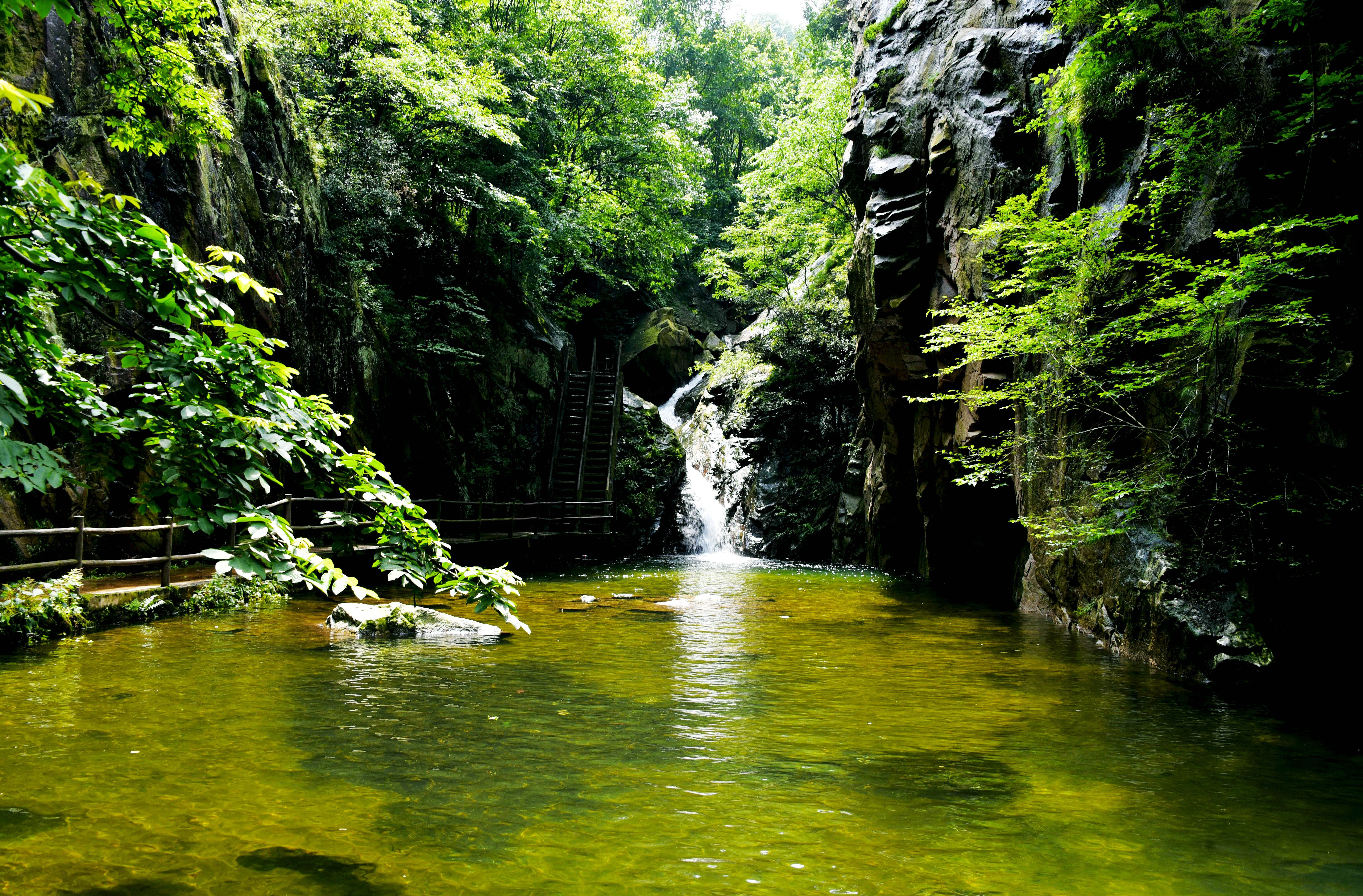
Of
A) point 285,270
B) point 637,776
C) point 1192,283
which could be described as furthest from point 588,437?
point 637,776

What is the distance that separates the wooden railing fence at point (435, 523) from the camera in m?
8.33

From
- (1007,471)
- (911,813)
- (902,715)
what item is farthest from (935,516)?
(911,813)

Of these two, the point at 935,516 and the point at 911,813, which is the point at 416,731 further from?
the point at 935,516

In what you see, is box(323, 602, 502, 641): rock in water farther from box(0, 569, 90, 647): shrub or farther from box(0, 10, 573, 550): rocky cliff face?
box(0, 10, 573, 550): rocky cliff face

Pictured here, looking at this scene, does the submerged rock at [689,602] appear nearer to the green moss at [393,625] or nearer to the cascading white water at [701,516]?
the green moss at [393,625]

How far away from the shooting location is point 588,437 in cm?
2298

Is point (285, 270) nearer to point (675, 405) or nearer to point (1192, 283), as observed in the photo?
point (1192, 283)

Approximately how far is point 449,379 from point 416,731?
1345 centimetres

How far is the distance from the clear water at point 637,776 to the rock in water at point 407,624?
0.74 m

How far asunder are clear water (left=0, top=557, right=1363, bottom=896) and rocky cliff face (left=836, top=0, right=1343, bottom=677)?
210cm

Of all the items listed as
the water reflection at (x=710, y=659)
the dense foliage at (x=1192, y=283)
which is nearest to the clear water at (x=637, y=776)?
the water reflection at (x=710, y=659)

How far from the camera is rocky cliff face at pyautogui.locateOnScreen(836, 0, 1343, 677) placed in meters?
9.22

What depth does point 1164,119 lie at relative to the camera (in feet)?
27.5

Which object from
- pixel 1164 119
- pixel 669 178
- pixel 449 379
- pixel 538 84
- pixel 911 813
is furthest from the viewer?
pixel 669 178
